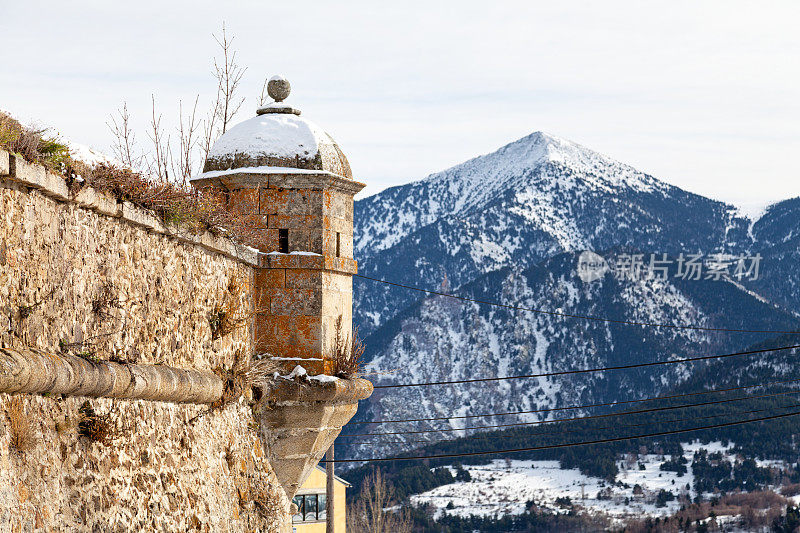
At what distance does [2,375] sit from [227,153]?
20.5 feet

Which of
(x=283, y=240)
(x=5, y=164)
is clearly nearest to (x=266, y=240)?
(x=283, y=240)

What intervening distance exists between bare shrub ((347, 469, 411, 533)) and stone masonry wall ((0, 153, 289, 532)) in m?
59.3

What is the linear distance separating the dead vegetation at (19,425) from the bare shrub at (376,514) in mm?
63447

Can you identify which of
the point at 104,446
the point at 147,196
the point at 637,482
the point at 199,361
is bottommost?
the point at 637,482

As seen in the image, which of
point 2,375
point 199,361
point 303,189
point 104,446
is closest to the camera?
point 2,375

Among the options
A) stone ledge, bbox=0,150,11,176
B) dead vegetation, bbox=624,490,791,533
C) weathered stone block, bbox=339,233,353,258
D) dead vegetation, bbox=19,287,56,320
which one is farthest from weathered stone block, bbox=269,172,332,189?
dead vegetation, bbox=624,490,791,533

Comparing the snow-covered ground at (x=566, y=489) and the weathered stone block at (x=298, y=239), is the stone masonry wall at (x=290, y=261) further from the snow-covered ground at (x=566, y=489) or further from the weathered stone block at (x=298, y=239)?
the snow-covered ground at (x=566, y=489)

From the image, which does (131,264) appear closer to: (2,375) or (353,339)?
(2,375)

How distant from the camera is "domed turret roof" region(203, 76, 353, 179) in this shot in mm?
11906

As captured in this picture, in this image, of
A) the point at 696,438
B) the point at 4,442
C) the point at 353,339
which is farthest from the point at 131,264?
the point at 696,438

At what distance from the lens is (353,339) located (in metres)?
12.7

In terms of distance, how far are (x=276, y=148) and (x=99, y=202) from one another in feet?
14.2

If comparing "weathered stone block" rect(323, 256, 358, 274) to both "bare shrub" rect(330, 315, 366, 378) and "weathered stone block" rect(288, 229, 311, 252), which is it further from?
"bare shrub" rect(330, 315, 366, 378)

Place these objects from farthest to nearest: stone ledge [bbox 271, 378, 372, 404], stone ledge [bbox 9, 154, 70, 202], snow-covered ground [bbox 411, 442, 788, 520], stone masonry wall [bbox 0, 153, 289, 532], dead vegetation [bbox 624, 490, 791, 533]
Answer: snow-covered ground [bbox 411, 442, 788, 520] → dead vegetation [bbox 624, 490, 791, 533] → stone ledge [bbox 271, 378, 372, 404] → stone masonry wall [bbox 0, 153, 289, 532] → stone ledge [bbox 9, 154, 70, 202]
